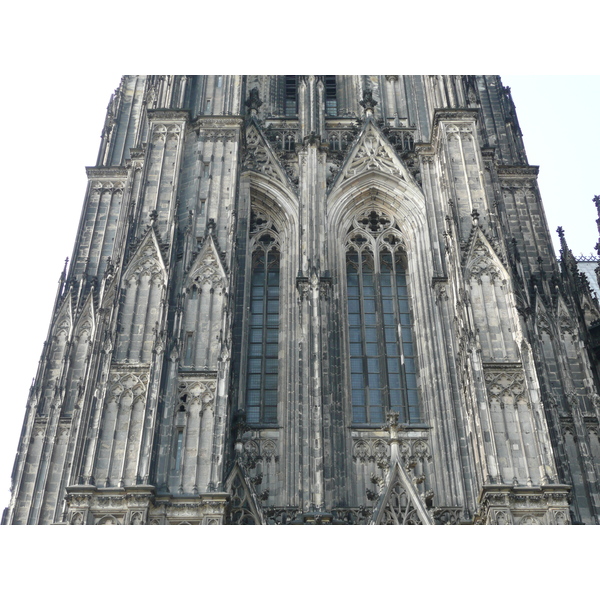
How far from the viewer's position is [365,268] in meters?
26.9

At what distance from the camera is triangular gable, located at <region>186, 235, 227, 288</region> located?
2373cm

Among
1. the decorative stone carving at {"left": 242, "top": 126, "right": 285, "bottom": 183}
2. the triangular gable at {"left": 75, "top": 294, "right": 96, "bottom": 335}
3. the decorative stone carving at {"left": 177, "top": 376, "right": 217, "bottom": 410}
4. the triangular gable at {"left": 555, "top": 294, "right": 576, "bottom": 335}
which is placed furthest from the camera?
the decorative stone carving at {"left": 242, "top": 126, "right": 285, "bottom": 183}

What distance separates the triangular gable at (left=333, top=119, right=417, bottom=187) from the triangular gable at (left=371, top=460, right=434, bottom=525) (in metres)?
10.4

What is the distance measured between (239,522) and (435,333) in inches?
310

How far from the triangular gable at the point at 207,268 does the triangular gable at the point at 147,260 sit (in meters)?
0.83

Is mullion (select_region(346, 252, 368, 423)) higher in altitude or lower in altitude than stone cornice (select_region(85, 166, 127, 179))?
lower

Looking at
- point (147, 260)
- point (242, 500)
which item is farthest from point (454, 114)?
point (242, 500)

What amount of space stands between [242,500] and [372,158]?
1279cm

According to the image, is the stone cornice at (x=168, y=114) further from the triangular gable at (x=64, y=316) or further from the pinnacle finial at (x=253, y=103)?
the triangular gable at (x=64, y=316)

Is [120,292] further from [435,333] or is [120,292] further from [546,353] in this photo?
[546,353]

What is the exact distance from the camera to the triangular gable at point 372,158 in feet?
92.8

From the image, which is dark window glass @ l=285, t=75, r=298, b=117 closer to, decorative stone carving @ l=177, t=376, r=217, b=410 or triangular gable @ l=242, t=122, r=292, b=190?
triangular gable @ l=242, t=122, r=292, b=190

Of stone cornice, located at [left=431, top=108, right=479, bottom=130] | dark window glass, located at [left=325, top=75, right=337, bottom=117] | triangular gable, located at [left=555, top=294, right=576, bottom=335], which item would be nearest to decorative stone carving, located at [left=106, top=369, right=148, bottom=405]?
triangular gable, located at [left=555, top=294, right=576, bottom=335]

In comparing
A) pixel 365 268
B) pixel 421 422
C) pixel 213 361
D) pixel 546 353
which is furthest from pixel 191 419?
pixel 546 353
